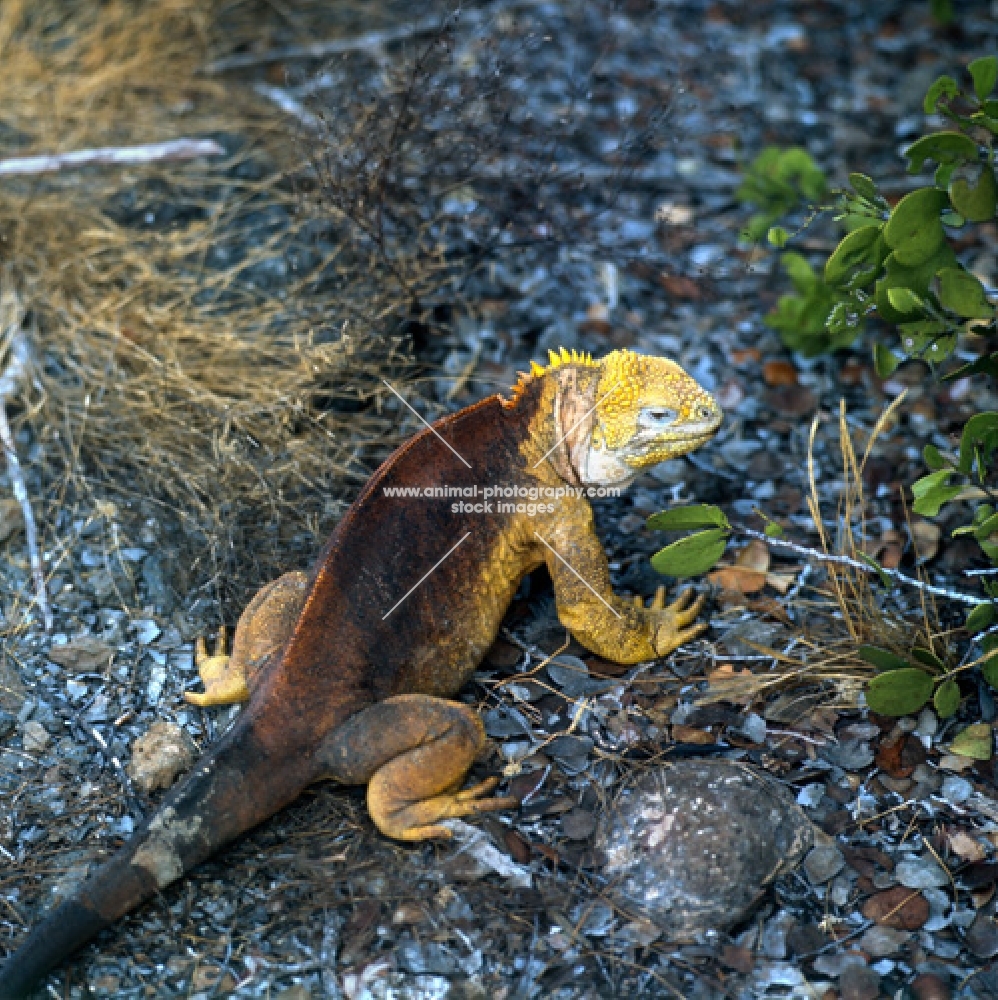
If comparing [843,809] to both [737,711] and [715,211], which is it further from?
[715,211]

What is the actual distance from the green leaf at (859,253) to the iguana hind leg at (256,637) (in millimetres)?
2050

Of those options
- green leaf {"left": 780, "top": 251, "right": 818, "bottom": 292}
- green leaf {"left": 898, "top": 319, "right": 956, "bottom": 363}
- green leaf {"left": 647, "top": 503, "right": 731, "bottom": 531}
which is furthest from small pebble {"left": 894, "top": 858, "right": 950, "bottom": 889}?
green leaf {"left": 780, "top": 251, "right": 818, "bottom": 292}

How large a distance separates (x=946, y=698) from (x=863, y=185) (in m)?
1.64

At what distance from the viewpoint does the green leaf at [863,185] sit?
365 cm

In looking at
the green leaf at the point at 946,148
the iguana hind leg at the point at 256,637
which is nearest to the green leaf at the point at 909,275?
the green leaf at the point at 946,148

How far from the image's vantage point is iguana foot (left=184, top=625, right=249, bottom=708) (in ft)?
12.4

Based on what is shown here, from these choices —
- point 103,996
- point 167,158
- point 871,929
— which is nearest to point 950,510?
point 871,929

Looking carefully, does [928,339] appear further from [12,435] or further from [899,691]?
[12,435]

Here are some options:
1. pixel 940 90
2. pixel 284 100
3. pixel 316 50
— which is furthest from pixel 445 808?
pixel 316 50

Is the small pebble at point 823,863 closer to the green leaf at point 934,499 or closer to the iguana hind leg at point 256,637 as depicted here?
the green leaf at point 934,499

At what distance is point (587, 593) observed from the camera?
393 centimetres

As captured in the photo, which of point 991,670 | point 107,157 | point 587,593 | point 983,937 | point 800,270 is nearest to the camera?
point 983,937

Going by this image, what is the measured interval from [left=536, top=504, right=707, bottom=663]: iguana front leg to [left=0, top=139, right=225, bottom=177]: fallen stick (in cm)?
299

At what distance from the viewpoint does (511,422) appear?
392cm
